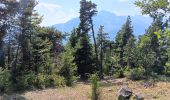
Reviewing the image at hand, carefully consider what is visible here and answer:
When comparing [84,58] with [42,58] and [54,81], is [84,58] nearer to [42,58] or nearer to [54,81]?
[42,58]

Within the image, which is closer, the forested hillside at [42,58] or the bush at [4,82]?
the bush at [4,82]


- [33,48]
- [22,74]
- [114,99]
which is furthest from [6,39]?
[114,99]

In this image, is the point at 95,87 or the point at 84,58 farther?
the point at 84,58

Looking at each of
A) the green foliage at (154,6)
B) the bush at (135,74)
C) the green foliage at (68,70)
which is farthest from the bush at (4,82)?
the green foliage at (154,6)

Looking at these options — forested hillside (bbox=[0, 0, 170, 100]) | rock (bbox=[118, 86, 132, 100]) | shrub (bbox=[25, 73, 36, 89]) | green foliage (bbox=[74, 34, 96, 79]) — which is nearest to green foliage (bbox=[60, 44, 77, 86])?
forested hillside (bbox=[0, 0, 170, 100])

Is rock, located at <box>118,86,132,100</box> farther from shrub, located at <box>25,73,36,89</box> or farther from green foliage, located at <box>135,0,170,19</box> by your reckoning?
green foliage, located at <box>135,0,170,19</box>

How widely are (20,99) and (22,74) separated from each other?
896 cm

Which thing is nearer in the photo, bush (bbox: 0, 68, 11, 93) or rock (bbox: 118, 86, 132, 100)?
rock (bbox: 118, 86, 132, 100)

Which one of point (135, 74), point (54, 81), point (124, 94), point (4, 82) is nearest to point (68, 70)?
point (54, 81)

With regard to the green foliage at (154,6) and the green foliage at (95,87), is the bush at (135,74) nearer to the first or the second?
the green foliage at (95,87)

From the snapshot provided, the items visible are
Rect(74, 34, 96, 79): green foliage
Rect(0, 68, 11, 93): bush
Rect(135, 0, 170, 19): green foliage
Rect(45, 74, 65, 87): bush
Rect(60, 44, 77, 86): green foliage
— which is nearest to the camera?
Rect(135, 0, 170, 19): green foliage

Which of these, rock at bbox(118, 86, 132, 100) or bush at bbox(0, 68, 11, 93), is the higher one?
bush at bbox(0, 68, 11, 93)

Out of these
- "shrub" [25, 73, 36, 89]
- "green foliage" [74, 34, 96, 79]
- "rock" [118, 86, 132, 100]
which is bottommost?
"rock" [118, 86, 132, 100]

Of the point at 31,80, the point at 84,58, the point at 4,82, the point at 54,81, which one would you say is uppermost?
the point at 84,58
